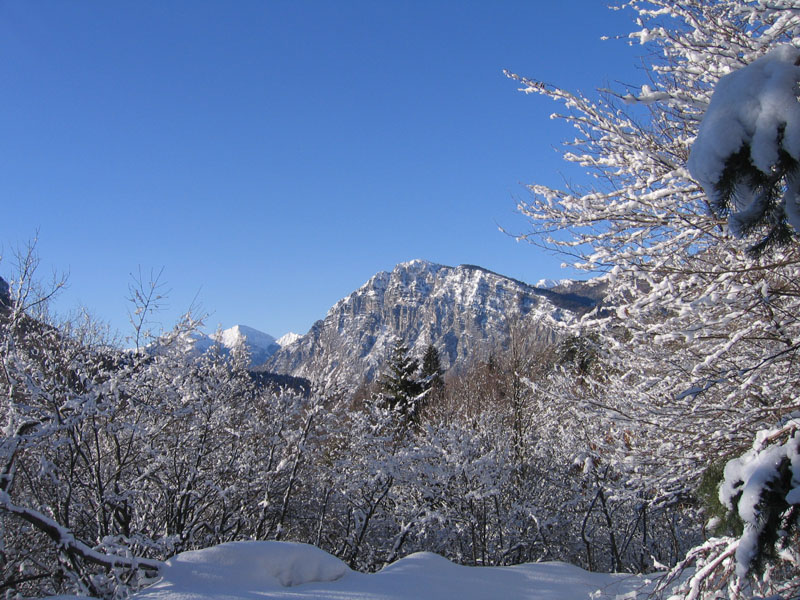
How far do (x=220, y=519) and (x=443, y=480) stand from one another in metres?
4.59

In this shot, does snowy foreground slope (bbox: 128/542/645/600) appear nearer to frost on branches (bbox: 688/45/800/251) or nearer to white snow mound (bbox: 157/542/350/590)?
white snow mound (bbox: 157/542/350/590)

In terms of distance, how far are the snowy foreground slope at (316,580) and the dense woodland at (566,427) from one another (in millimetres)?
655

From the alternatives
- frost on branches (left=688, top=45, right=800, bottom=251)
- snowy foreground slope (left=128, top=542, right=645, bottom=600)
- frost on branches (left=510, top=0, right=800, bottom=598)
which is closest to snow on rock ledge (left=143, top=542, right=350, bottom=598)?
snowy foreground slope (left=128, top=542, right=645, bottom=600)

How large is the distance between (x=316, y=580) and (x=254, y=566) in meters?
0.53

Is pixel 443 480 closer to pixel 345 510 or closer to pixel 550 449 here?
pixel 345 510

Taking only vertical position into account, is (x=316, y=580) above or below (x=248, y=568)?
below

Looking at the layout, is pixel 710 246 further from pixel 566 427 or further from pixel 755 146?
pixel 566 427

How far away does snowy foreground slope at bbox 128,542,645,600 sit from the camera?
338cm

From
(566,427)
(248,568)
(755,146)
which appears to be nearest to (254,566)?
(248,568)

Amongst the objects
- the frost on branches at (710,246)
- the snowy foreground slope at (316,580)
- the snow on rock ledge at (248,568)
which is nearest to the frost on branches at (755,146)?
the frost on branches at (710,246)

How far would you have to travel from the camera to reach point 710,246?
3805mm

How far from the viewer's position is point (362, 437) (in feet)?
34.1

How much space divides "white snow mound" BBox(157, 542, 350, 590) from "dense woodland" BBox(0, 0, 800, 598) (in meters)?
0.54

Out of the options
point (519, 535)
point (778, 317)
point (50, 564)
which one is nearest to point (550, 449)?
point (519, 535)
